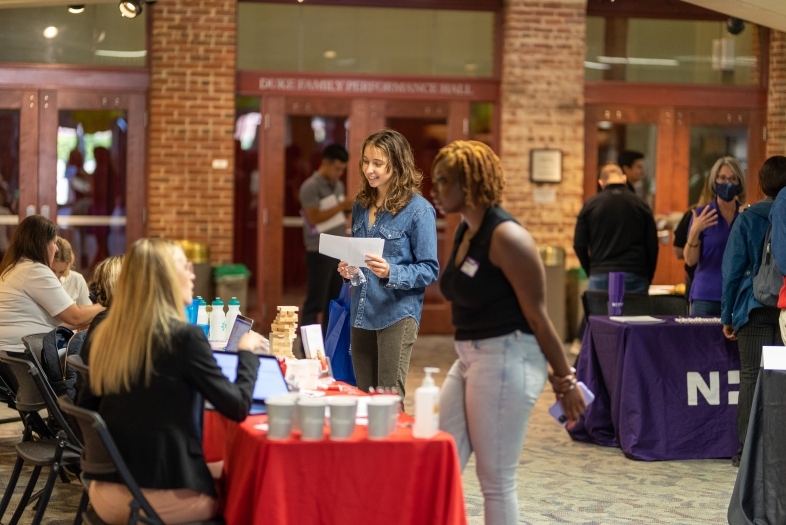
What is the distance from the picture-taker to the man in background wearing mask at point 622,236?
750 centimetres

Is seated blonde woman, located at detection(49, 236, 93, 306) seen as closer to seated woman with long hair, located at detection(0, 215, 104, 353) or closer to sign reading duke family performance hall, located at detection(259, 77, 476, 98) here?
seated woman with long hair, located at detection(0, 215, 104, 353)

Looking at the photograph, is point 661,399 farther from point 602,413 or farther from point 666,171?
point 666,171

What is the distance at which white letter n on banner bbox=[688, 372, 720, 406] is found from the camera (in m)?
5.97

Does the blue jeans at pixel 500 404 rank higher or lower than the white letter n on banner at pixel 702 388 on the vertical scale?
higher

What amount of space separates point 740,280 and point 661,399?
0.81 m

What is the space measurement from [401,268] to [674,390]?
88.5 inches

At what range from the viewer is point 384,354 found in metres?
4.47

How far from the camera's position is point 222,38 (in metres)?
10.5

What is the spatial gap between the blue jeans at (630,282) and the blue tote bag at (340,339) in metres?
3.19

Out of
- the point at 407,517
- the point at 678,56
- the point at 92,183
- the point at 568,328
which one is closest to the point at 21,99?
the point at 92,183

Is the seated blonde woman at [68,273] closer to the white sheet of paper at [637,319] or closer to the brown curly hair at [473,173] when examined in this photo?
the brown curly hair at [473,173]

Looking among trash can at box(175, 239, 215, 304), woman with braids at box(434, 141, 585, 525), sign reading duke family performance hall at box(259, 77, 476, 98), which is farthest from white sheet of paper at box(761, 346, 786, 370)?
sign reading duke family performance hall at box(259, 77, 476, 98)

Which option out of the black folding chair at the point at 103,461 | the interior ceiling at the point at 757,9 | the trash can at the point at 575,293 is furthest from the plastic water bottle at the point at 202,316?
the trash can at the point at 575,293

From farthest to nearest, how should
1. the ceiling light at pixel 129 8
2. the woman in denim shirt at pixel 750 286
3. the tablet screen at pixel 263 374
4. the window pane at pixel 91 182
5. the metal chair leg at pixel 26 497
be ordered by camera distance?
the window pane at pixel 91 182, the ceiling light at pixel 129 8, the woman in denim shirt at pixel 750 286, the metal chair leg at pixel 26 497, the tablet screen at pixel 263 374
